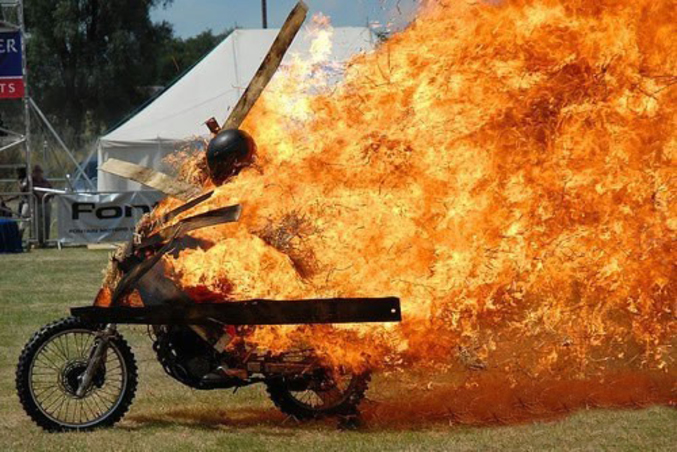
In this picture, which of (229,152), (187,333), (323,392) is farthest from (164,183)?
(323,392)

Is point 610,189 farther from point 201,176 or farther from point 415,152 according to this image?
point 201,176

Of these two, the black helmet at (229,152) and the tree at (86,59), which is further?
the tree at (86,59)

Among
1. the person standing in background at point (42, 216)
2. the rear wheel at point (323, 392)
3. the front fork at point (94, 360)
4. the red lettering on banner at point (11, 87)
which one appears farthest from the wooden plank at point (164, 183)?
the red lettering on banner at point (11, 87)

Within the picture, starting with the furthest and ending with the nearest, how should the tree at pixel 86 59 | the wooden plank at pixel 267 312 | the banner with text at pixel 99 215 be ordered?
the tree at pixel 86 59
the banner with text at pixel 99 215
the wooden plank at pixel 267 312

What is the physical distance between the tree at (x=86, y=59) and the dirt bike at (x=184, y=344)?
210ft

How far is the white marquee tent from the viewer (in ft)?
109

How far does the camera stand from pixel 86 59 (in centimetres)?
7300

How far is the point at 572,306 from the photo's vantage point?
909 centimetres

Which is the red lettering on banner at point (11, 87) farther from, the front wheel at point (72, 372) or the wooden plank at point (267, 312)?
the wooden plank at point (267, 312)

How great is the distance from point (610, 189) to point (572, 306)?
99cm

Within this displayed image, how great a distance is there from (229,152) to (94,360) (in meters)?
1.98

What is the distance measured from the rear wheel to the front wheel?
118cm

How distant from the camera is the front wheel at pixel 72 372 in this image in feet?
29.0

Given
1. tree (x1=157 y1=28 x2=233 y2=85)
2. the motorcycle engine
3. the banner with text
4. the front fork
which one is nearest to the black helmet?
the motorcycle engine
